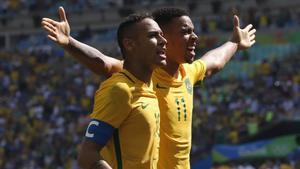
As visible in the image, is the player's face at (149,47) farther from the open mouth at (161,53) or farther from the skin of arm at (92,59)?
the skin of arm at (92,59)

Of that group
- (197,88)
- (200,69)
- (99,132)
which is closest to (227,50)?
(200,69)

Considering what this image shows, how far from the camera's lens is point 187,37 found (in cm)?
582

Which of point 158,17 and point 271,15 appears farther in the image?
point 271,15

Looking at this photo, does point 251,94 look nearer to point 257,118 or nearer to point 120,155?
point 257,118

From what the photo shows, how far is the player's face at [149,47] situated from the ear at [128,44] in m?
0.03

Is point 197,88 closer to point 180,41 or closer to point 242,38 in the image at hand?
point 242,38

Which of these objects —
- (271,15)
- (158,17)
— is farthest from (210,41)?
(158,17)

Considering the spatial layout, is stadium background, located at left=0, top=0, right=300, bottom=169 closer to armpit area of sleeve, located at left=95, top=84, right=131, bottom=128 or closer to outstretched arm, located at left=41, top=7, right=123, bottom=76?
outstretched arm, located at left=41, top=7, right=123, bottom=76

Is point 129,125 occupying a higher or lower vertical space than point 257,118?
higher

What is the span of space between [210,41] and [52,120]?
5.71 metres

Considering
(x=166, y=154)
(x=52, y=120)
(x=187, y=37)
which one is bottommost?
(x=52, y=120)

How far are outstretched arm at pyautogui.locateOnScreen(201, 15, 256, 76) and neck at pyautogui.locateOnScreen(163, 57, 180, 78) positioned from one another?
1.77 feet

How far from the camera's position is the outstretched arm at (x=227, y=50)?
6480 millimetres

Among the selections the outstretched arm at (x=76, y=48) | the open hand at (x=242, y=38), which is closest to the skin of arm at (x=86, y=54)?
the outstretched arm at (x=76, y=48)
